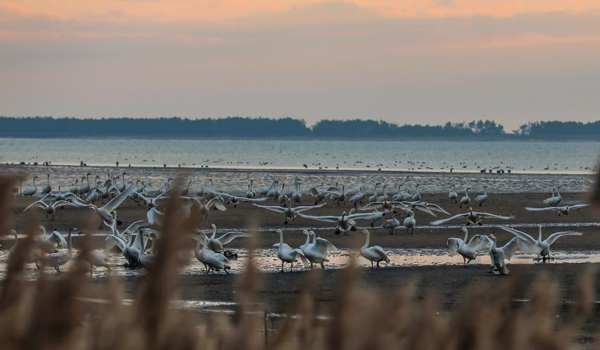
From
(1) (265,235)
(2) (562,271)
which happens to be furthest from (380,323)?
(1) (265,235)

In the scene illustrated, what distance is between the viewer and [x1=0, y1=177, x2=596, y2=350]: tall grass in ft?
4.71

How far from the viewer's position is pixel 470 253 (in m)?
20.5

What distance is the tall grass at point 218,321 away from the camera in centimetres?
143

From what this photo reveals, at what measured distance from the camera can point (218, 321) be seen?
6.41 ft

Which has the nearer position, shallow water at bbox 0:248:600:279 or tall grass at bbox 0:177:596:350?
tall grass at bbox 0:177:596:350

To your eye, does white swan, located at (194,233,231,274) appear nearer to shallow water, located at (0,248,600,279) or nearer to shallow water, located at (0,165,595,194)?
shallow water, located at (0,248,600,279)

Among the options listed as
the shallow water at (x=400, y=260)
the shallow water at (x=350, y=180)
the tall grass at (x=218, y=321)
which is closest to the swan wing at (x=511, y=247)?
the shallow water at (x=400, y=260)

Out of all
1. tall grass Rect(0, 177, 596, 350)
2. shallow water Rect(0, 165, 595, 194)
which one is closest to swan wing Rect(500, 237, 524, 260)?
tall grass Rect(0, 177, 596, 350)

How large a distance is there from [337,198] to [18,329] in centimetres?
3888

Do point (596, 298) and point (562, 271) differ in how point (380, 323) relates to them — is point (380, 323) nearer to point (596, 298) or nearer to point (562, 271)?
point (596, 298)

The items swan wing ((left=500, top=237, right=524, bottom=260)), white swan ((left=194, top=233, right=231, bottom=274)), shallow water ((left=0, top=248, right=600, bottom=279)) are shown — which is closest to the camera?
white swan ((left=194, top=233, right=231, bottom=274))

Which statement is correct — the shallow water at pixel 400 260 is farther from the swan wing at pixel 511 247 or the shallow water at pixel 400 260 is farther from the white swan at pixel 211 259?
the white swan at pixel 211 259

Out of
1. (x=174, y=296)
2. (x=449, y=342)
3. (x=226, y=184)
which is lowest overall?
(x=226, y=184)

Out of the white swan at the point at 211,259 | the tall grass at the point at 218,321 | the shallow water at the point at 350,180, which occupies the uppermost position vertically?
the tall grass at the point at 218,321
